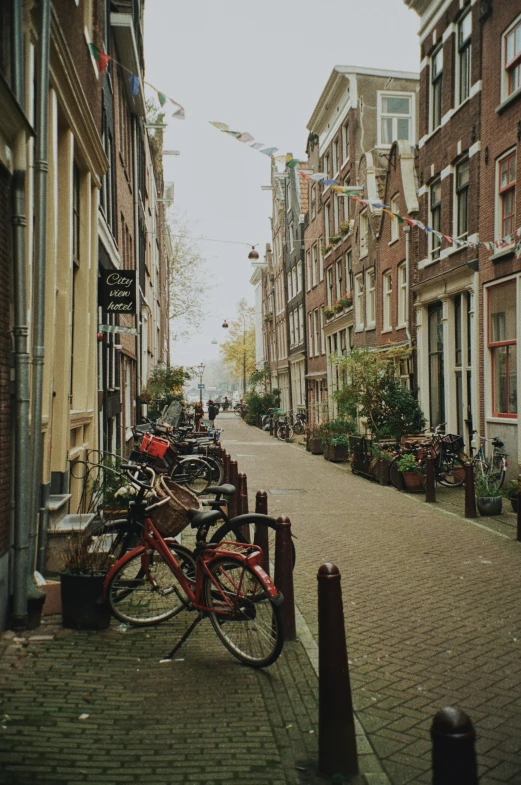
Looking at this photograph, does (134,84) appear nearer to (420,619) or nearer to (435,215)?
(420,619)

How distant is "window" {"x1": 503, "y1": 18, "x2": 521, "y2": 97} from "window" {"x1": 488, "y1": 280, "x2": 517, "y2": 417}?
393 cm

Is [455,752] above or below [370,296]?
below

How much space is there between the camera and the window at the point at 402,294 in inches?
840

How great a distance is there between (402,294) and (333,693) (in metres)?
19.2

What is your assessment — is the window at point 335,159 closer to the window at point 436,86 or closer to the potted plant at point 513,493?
the window at point 436,86

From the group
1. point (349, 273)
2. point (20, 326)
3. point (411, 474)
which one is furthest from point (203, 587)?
point (349, 273)

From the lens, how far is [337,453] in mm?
21109

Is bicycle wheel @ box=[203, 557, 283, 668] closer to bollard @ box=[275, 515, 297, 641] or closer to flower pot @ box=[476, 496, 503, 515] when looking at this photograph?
bollard @ box=[275, 515, 297, 641]

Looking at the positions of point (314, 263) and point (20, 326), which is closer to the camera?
point (20, 326)

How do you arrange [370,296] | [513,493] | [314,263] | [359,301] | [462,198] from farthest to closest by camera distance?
[314,263]
[359,301]
[370,296]
[462,198]
[513,493]

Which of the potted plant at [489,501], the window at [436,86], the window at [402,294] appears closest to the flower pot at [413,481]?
the potted plant at [489,501]

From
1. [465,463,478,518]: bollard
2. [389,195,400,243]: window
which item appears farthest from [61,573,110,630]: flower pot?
[389,195,400,243]: window

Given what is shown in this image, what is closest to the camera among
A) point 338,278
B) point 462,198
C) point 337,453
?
point 462,198

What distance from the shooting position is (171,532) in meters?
5.54
